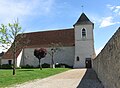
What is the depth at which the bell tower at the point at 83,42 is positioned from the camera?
5212 cm

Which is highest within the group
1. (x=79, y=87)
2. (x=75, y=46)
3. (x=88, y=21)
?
(x=88, y=21)

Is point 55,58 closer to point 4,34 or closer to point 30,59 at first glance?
point 30,59

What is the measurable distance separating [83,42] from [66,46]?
172 inches

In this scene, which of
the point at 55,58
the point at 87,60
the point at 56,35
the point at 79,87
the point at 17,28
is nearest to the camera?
the point at 79,87

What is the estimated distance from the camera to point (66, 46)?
55375 mm

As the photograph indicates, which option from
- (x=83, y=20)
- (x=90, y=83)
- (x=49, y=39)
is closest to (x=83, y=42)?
(x=83, y=20)

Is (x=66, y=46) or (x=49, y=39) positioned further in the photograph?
(x=49, y=39)

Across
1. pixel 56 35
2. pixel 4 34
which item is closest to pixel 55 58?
pixel 56 35

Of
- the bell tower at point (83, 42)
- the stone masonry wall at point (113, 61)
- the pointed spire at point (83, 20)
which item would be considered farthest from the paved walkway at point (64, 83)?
the pointed spire at point (83, 20)

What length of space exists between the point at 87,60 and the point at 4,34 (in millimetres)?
30008

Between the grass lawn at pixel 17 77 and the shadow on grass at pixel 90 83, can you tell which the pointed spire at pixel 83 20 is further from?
the shadow on grass at pixel 90 83

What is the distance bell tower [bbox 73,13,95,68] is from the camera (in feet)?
171

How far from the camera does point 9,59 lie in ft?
187

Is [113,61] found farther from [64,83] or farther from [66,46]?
[66,46]
